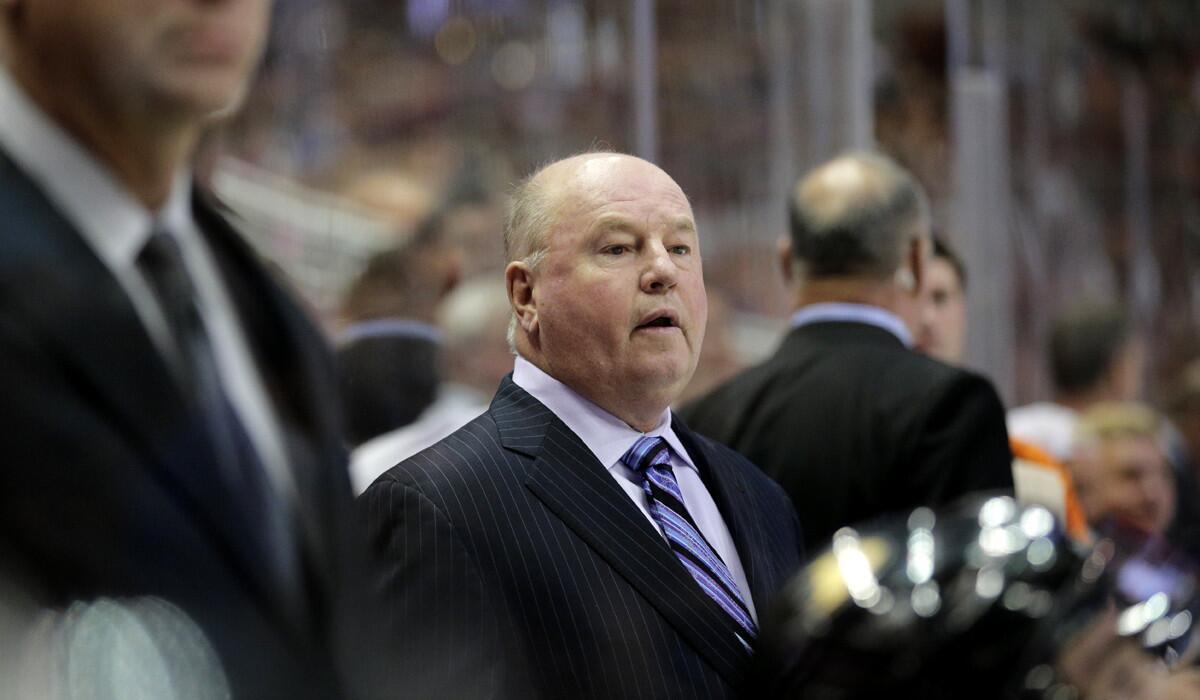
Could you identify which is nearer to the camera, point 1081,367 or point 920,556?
point 920,556

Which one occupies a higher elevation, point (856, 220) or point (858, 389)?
point (856, 220)

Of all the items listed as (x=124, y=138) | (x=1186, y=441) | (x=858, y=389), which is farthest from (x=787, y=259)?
(x=1186, y=441)

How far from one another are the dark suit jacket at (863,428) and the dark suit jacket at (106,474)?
189 cm

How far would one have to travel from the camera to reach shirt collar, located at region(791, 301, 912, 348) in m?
2.82

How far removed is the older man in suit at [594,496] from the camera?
1.74 meters

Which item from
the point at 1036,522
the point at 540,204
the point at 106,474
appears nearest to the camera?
the point at 106,474

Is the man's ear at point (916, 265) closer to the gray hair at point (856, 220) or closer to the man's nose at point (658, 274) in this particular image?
the gray hair at point (856, 220)

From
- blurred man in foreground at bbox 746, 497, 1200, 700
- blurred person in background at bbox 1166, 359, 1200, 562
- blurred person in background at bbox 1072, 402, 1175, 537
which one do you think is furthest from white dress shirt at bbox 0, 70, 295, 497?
blurred person in background at bbox 1166, 359, 1200, 562

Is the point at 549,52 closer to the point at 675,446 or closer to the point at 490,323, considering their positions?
the point at 490,323

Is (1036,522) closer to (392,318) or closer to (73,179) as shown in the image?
(73,179)

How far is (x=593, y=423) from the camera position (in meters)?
1.98

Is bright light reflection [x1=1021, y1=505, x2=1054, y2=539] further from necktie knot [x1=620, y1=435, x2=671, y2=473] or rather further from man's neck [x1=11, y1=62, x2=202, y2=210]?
man's neck [x1=11, y1=62, x2=202, y2=210]

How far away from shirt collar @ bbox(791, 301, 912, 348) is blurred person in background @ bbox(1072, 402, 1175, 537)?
1.31 meters

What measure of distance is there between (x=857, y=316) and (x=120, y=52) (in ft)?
7.15
